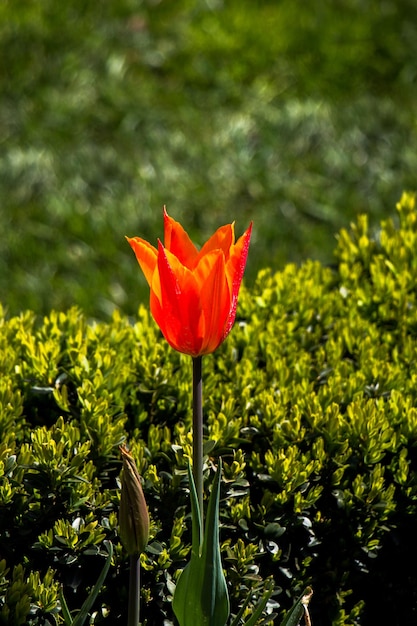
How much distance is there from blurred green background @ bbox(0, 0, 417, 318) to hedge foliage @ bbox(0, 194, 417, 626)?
208cm

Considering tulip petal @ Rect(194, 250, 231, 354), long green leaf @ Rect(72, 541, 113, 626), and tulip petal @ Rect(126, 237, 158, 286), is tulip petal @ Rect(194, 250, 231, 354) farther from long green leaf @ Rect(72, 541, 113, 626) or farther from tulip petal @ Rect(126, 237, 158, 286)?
long green leaf @ Rect(72, 541, 113, 626)

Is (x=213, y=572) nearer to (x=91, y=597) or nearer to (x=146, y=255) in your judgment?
(x=91, y=597)

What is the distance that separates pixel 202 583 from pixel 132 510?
0.25 metres

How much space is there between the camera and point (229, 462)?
2.60 m

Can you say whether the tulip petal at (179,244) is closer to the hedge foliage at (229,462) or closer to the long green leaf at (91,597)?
the hedge foliage at (229,462)

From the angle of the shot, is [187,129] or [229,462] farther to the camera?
[187,129]

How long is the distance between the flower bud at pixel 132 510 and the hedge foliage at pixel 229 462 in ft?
1.10

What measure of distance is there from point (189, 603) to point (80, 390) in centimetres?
78

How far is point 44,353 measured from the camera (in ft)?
9.27

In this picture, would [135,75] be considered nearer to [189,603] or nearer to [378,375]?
[378,375]

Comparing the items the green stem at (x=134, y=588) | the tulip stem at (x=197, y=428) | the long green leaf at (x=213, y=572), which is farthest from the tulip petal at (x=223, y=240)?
the green stem at (x=134, y=588)

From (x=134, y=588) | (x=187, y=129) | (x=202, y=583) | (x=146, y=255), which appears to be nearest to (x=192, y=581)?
(x=202, y=583)

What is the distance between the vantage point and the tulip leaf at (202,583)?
199cm

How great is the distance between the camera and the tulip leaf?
1.99 meters
